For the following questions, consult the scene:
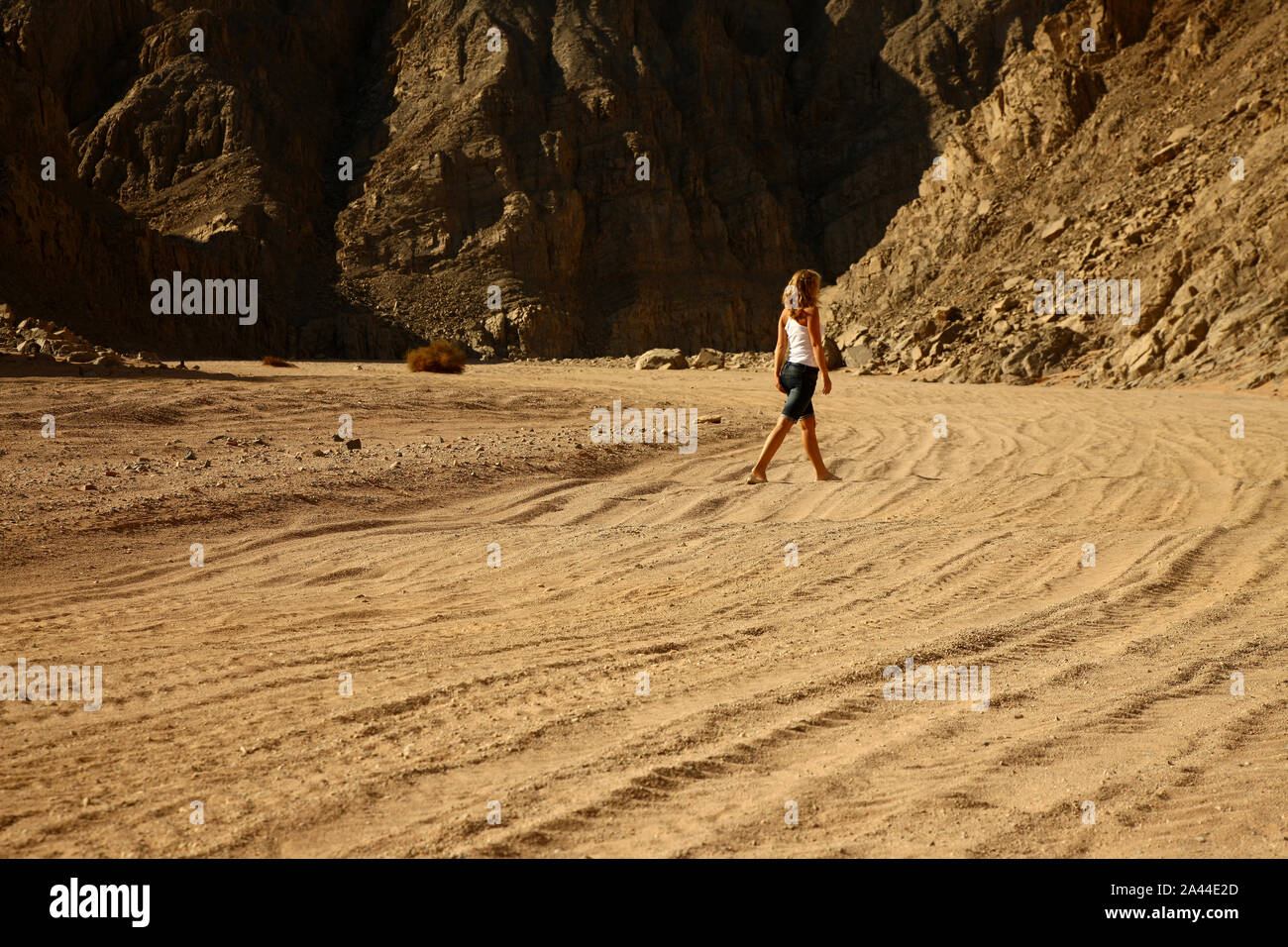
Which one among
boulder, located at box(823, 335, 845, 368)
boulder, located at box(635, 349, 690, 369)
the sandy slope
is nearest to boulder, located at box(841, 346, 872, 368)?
boulder, located at box(823, 335, 845, 368)

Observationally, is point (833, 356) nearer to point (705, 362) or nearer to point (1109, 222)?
point (705, 362)

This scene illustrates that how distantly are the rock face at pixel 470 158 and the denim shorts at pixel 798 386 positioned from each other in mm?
36955

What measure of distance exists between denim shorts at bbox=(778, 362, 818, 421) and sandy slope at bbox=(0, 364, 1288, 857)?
709mm

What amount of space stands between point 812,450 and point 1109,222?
19.3 meters

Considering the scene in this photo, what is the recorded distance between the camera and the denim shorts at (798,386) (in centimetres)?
888

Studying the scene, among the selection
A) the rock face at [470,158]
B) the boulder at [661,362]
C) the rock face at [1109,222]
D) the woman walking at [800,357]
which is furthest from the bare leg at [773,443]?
the rock face at [470,158]

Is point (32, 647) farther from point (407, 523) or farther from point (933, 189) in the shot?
point (933, 189)

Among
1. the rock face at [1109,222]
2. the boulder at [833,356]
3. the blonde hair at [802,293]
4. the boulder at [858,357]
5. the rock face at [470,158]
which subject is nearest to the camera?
the blonde hair at [802,293]

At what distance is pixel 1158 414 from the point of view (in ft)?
48.0

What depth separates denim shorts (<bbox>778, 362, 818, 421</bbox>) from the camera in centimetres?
888

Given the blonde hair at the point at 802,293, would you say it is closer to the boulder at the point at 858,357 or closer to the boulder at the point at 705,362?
the boulder at the point at 858,357

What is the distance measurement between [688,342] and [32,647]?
44.4m

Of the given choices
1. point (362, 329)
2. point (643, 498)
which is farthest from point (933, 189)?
point (643, 498)

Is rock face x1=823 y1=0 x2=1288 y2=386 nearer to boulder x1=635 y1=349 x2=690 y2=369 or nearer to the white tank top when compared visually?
boulder x1=635 y1=349 x2=690 y2=369
